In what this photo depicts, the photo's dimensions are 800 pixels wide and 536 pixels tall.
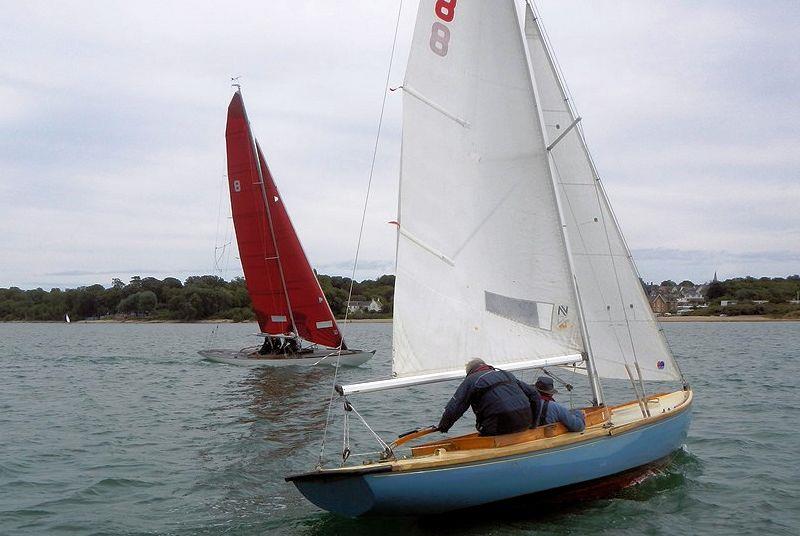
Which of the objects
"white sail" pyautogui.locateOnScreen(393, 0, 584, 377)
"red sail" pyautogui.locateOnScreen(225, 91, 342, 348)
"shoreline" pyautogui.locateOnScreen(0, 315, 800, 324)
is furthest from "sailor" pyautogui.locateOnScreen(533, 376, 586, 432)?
"shoreline" pyautogui.locateOnScreen(0, 315, 800, 324)

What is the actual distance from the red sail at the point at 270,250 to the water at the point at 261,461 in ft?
16.8

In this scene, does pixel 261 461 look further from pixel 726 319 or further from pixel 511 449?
pixel 726 319

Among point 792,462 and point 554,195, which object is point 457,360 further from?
point 792,462

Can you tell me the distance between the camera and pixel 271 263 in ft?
93.1

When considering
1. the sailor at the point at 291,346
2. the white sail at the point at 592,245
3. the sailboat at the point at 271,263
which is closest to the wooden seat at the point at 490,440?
the white sail at the point at 592,245

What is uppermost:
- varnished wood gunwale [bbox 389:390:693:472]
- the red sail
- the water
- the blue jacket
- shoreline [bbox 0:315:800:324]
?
the red sail

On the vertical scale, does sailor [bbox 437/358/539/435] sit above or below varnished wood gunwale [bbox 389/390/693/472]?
above

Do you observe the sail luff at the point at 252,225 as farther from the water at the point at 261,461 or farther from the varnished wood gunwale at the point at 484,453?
the varnished wood gunwale at the point at 484,453

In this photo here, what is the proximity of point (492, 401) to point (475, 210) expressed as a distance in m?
2.53

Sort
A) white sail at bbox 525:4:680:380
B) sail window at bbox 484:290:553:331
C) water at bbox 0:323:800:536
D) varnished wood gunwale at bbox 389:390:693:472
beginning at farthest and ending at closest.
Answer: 1. white sail at bbox 525:4:680:380
2. sail window at bbox 484:290:553:331
3. water at bbox 0:323:800:536
4. varnished wood gunwale at bbox 389:390:693:472

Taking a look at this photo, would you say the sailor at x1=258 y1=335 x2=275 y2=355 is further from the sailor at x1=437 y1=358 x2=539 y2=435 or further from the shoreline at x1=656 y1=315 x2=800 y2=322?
the shoreline at x1=656 y1=315 x2=800 y2=322

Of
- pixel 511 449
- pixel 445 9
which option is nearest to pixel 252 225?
pixel 445 9

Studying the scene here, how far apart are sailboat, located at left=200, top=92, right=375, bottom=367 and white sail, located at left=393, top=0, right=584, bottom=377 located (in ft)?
60.2

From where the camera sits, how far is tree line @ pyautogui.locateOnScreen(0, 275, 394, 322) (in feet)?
337
